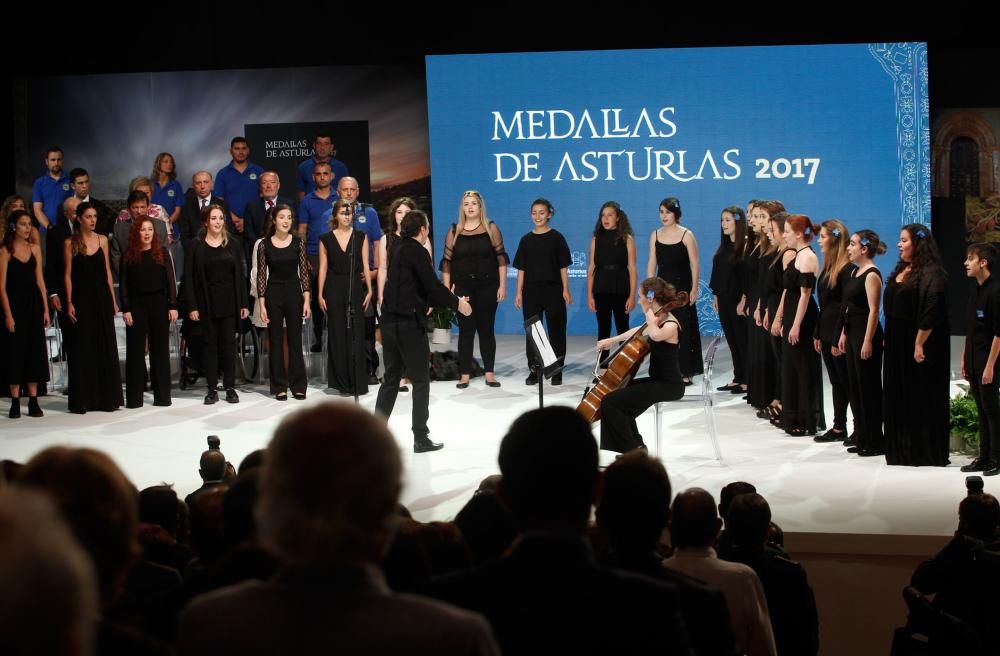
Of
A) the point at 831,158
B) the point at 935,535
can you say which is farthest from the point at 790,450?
the point at 831,158

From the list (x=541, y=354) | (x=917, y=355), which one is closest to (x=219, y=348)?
(x=541, y=354)

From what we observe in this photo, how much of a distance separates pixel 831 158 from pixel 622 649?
38.2 feet

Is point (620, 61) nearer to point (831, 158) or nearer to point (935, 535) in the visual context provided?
point (831, 158)

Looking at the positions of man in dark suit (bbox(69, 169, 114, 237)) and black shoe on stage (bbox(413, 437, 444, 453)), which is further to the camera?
man in dark suit (bbox(69, 169, 114, 237))

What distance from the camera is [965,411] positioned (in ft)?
25.3

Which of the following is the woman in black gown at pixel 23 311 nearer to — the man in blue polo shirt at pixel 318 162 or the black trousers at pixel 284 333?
the black trousers at pixel 284 333

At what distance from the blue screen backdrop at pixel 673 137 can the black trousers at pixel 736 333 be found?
2.97 meters

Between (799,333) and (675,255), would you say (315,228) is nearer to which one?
(675,255)

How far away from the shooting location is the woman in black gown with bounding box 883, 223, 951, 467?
277 inches

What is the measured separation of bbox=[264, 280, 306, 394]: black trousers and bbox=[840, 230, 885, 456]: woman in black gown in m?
4.27

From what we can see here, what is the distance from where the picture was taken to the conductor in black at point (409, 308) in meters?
7.77

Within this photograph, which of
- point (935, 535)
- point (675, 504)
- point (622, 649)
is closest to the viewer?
point (622, 649)

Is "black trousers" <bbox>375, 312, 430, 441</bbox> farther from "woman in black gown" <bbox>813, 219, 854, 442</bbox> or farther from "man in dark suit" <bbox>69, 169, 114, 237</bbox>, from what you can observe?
"man in dark suit" <bbox>69, 169, 114, 237</bbox>

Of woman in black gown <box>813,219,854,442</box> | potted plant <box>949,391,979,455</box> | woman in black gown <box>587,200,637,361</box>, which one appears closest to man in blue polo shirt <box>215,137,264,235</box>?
woman in black gown <box>587,200,637,361</box>
